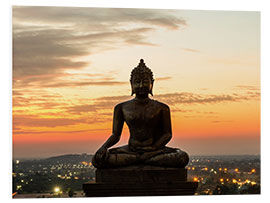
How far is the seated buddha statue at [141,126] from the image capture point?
6.50 metres

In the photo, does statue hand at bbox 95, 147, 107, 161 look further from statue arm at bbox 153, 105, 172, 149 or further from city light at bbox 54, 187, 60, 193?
city light at bbox 54, 187, 60, 193

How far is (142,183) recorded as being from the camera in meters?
6.37

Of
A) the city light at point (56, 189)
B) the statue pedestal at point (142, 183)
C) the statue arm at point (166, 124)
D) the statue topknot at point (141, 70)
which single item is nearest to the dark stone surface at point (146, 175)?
the statue pedestal at point (142, 183)

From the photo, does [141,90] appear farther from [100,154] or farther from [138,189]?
[138,189]

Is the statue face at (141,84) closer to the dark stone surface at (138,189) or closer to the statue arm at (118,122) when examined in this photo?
the statue arm at (118,122)

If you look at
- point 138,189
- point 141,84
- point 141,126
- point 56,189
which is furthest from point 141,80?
point 56,189

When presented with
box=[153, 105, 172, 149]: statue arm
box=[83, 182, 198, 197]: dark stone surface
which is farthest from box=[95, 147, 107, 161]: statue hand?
box=[153, 105, 172, 149]: statue arm

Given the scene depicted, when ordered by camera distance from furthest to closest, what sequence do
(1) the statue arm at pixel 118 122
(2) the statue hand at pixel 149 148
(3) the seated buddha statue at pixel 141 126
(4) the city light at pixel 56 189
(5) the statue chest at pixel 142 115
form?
(4) the city light at pixel 56 189
(1) the statue arm at pixel 118 122
(5) the statue chest at pixel 142 115
(2) the statue hand at pixel 149 148
(3) the seated buddha statue at pixel 141 126

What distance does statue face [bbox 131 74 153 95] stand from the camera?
669cm

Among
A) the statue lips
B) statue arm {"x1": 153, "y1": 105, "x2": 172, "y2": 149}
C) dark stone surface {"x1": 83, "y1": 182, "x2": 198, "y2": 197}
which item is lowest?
dark stone surface {"x1": 83, "y1": 182, "x2": 198, "y2": 197}

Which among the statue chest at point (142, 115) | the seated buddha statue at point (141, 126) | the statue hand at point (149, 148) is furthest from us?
the statue chest at point (142, 115)

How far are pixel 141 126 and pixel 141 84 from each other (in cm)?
51

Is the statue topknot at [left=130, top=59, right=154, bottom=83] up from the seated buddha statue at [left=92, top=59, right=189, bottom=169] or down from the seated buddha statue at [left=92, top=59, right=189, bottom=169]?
up

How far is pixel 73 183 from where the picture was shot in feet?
27.5
